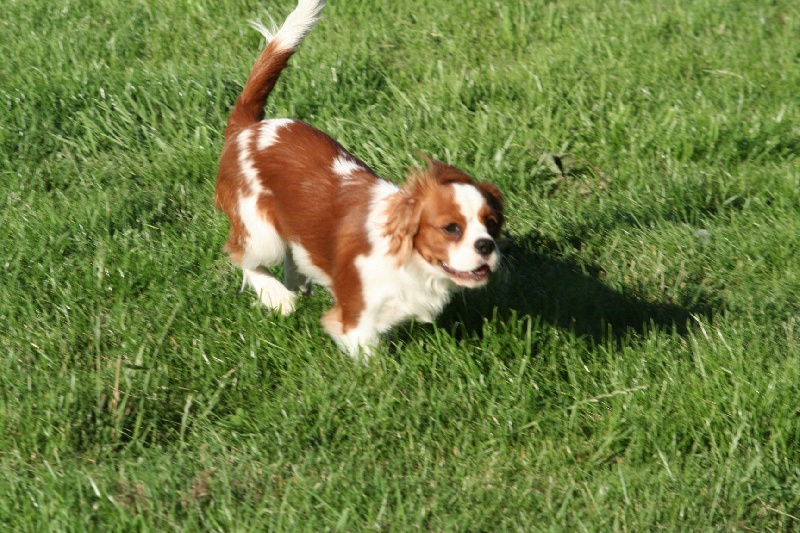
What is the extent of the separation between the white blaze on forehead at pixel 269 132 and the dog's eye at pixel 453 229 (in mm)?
1025

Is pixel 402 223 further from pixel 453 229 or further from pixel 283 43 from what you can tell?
pixel 283 43

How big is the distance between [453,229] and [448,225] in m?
0.02

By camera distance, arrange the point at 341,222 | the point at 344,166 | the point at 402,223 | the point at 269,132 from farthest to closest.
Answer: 1. the point at 269,132
2. the point at 344,166
3. the point at 341,222
4. the point at 402,223

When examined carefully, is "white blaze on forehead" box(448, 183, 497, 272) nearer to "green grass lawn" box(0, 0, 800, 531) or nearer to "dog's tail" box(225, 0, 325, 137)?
"green grass lawn" box(0, 0, 800, 531)

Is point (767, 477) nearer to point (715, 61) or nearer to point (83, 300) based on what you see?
point (83, 300)

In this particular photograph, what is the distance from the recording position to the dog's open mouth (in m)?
3.35

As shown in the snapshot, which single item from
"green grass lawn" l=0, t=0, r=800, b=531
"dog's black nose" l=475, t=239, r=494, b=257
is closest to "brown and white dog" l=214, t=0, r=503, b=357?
"dog's black nose" l=475, t=239, r=494, b=257

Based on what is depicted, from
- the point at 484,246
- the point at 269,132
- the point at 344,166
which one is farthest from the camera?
the point at 269,132

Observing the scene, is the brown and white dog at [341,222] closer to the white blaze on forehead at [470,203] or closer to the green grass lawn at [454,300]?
the white blaze on forehead at [470,203]

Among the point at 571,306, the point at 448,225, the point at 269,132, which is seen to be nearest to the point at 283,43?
the point at 269,132

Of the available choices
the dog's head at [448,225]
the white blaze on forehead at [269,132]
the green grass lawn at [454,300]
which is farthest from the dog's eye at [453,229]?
the white blaze on forehead at [269,132]

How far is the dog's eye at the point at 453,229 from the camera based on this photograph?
3.35m

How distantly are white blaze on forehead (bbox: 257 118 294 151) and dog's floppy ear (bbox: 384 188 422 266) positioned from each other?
0.78 meters

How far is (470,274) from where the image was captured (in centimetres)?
337
